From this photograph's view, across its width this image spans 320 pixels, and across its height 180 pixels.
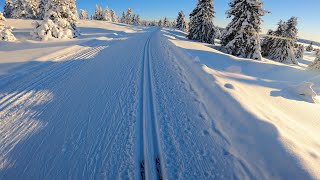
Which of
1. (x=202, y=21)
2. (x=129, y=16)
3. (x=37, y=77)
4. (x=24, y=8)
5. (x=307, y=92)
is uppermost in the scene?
(x=129, y=16)

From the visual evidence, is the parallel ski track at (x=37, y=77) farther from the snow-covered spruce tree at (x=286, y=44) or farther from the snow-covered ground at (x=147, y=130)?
the snow-covered spruce tree at (x=286, y=44)

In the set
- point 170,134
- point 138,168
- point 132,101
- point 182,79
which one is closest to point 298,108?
point 182,79

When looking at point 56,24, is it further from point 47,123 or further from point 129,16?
point 129,16

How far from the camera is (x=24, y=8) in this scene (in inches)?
1956

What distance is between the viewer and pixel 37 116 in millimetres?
4281

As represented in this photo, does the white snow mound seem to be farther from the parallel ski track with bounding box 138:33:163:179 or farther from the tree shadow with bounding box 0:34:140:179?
the tree shadow with bounding box 0:34:140:179

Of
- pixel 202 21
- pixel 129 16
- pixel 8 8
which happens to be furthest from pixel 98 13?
pixel 202 21

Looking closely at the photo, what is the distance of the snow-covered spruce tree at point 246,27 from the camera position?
19.1 metres

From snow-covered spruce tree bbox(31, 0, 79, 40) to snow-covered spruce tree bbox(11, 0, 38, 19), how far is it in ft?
133

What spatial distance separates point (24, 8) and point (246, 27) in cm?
5867

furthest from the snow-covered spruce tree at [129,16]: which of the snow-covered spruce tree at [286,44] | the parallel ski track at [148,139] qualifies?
the parallel ski track at [148,139]

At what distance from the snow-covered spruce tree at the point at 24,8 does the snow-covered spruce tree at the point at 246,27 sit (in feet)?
184

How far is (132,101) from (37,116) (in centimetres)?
238

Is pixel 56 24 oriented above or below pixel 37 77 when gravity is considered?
above
